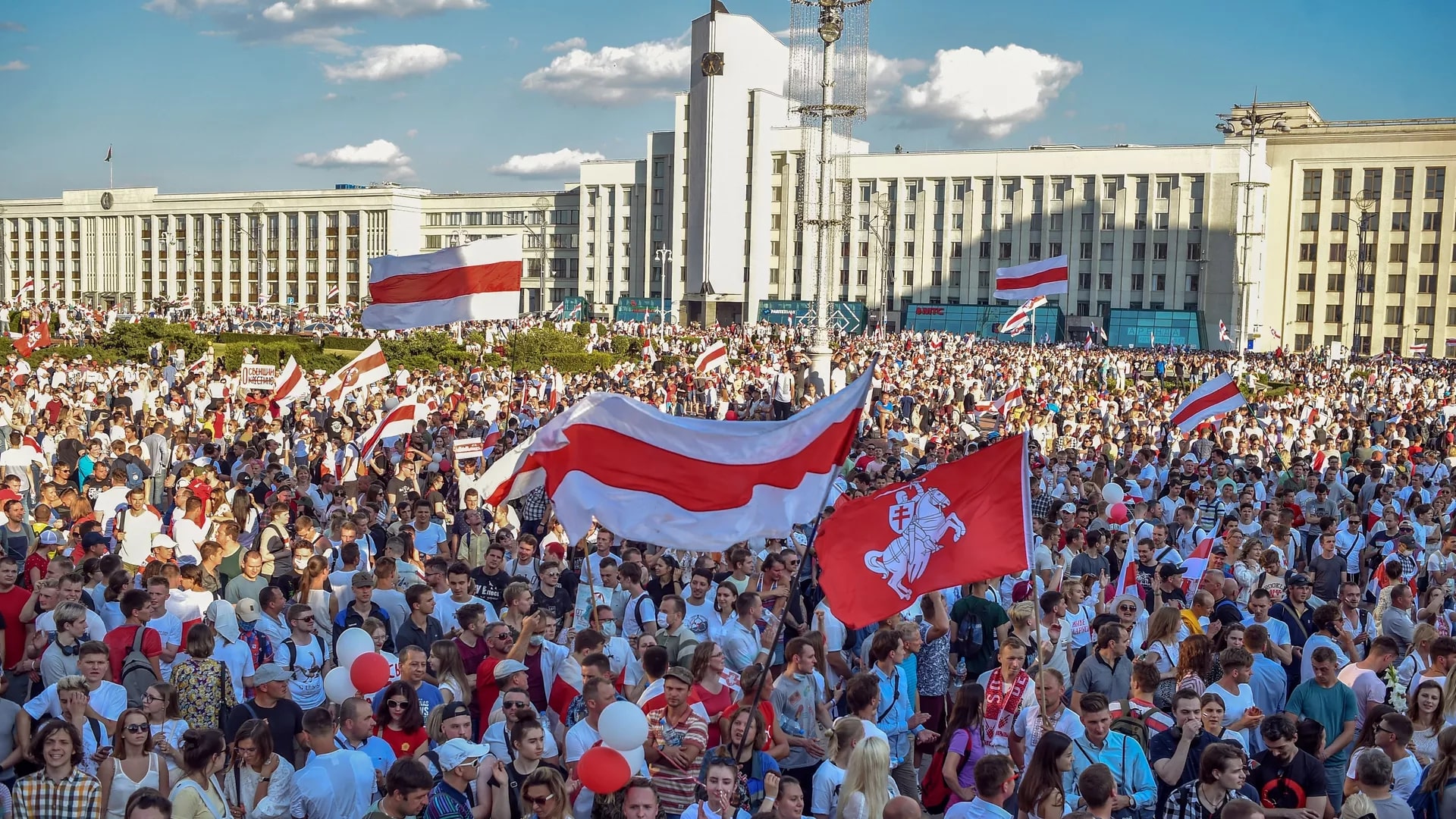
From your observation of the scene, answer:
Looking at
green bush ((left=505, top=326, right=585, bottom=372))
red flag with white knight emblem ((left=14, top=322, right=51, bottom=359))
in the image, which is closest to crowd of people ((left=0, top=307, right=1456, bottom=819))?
red flag with white knight emblem ((left=14, top=322, right=51, bottom=359))

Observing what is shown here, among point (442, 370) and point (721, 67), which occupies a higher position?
point (721, 67)

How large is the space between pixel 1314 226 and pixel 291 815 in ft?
295

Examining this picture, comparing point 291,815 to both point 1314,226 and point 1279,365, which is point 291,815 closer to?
point 1279,365

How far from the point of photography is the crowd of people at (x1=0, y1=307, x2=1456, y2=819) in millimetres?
5883

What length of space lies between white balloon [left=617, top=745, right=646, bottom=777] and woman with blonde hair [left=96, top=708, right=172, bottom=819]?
6.91 ft

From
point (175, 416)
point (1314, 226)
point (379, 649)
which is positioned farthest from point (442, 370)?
point (1314, 226)

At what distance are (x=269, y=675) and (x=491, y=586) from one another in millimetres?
3119

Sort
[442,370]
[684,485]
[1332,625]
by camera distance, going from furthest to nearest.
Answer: [442,370], [1332,625], [684,485]

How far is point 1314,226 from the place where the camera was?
84.9m

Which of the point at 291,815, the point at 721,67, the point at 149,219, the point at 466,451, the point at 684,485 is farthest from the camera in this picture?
the point at 149,219

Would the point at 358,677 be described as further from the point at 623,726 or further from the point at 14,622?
the point at 14,622

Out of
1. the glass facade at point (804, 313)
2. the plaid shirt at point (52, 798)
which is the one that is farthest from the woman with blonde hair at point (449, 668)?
the glass facade at point (804, 313)

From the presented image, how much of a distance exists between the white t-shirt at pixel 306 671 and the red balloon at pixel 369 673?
429 mm

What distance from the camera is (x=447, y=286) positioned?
14.7 meters
